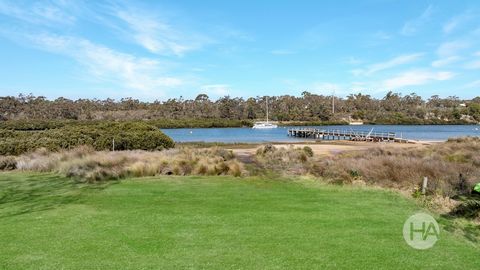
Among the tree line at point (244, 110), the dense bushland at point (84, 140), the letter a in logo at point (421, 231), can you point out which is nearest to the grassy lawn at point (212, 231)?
the letter a in logo at point (421, 231)

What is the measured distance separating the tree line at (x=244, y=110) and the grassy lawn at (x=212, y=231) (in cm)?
11653

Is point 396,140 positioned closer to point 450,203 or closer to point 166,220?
point 450,203

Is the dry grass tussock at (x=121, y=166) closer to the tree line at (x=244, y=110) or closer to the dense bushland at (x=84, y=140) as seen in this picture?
the dense bushland at (x=84, y=140)

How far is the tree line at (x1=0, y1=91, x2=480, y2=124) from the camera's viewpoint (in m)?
121

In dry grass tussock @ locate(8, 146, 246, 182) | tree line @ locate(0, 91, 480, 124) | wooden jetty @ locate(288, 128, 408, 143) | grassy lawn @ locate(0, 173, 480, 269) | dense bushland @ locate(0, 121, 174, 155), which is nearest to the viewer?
grassy lawn @ locate(0, 173, 480, 269)

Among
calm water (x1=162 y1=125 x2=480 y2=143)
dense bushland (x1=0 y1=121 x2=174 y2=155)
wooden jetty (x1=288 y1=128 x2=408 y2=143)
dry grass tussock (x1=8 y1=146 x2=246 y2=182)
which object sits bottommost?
calm water (x1=162 y1=125 x2=480 y2=143)

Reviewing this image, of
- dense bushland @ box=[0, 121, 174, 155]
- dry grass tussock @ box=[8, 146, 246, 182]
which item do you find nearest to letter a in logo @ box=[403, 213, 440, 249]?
dry grass tussock @ box=[8, 146, 246, 182]

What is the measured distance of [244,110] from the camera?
145 meters

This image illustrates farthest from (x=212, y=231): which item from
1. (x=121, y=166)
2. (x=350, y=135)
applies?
(x=350, y=135)

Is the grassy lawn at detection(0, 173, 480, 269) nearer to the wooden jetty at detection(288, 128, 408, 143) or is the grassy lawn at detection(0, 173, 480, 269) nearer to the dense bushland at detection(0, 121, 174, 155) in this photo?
the dense bushland at detection(0, 121, 174, 155)

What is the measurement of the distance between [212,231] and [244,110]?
138m

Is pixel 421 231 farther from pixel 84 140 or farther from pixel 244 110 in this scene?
pixel 244 110

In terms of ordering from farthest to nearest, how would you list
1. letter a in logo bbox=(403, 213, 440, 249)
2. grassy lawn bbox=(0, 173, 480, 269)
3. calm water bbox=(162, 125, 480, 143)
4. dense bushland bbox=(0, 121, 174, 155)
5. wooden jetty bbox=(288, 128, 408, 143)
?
calm water bbox=(162, 125, 480, 143)
wooden jetty bbox=(288, 128, 408, 143)
dense bushland bbox=(0, 121, 174, 155)
letter a in logo bbox=(403, 213, 440, 249)
grassy lawn bbox=(0, 173, 480, 269)

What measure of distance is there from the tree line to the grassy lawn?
116532mm
